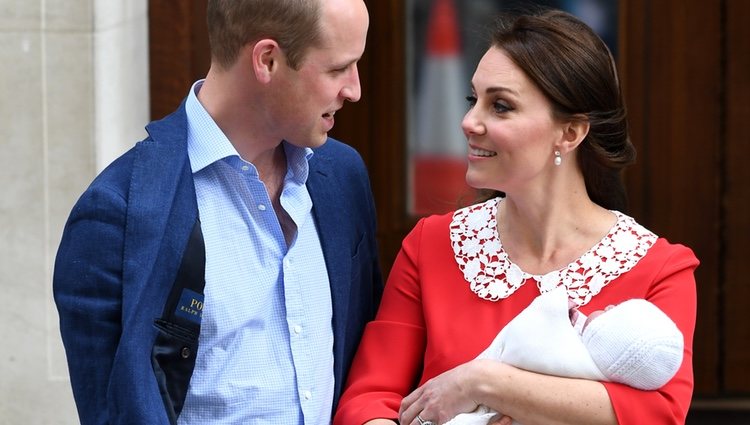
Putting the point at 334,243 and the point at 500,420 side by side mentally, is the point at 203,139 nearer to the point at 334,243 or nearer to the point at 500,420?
the point at 334,243

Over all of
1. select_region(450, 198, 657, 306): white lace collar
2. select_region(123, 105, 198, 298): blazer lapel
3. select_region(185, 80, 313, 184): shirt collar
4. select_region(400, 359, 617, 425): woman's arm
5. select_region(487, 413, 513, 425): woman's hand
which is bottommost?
select_region(487, 413, 513, 425): woman's hand

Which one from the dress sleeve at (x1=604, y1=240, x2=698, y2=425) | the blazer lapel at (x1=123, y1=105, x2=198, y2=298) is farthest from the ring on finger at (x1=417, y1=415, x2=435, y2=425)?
the blazer lapel at (x1=123, y1=105, x2=198, y2=298)

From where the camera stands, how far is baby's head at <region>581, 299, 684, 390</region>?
2.68 metres

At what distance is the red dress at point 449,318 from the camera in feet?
9.37

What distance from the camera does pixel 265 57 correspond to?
2.89 m

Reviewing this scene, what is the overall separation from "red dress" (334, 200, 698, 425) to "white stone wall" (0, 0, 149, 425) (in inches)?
63.0

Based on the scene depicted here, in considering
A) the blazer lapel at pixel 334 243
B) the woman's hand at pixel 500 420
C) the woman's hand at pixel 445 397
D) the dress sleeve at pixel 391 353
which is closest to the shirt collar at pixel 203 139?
the blazer lapel at pixel 334 243

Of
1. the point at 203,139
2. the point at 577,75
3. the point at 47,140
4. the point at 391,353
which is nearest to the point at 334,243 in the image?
the point at 391,353

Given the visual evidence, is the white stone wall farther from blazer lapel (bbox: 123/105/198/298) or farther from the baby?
the baby

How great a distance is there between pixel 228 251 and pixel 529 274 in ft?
2.19

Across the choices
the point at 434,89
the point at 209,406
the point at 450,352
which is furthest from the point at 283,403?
the point at 434,89

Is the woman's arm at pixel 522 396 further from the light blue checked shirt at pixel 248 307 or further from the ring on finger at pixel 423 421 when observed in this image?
the light blue checked shirt at pixel 248 307

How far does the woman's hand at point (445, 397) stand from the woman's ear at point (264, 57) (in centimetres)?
72

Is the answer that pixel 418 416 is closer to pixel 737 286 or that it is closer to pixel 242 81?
pixel 242 81
